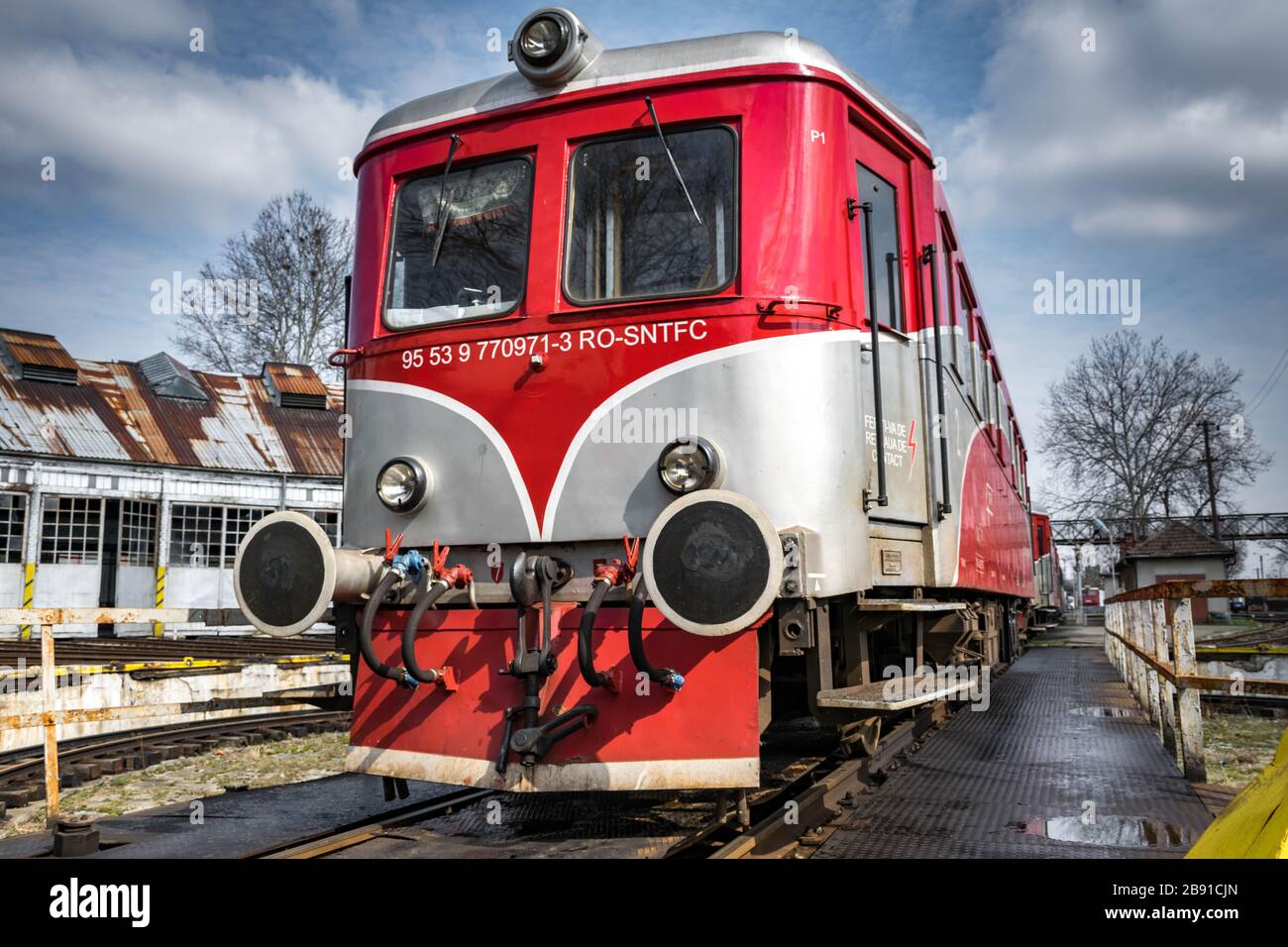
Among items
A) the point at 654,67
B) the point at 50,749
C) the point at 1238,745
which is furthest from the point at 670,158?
the point at 1238,745

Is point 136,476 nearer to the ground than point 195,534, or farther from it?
farther from it

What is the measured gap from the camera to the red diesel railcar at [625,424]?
383cm

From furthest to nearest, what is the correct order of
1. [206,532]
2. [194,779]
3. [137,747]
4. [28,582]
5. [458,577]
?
[206,532] → [28,582] → [137,747] → [194,779] → [458,577]

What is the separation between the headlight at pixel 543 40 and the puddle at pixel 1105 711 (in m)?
6.41

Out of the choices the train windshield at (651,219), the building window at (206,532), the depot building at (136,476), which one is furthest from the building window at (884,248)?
the building window at (206,532)

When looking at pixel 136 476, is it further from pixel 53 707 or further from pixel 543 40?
pixel 543 40

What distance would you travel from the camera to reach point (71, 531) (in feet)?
66.0

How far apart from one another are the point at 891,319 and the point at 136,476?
19910mm

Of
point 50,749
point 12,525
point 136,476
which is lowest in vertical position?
point 50,749

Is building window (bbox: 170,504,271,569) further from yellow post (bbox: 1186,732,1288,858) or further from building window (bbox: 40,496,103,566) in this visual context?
yellow post (bbox: 1186,732,1288,858)

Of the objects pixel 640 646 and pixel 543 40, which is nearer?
pixel 640 646

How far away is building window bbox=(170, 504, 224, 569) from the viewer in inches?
840

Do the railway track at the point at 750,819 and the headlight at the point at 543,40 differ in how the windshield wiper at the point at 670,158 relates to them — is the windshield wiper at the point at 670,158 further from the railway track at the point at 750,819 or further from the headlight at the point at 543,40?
the railway track at the point at 750,819
